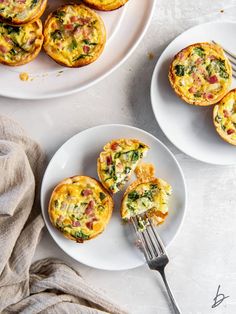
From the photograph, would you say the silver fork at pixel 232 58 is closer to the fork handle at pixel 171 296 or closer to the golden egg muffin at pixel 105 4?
the golden egg muffin at pixel 105 4

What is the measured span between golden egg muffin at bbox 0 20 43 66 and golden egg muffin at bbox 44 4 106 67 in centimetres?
6

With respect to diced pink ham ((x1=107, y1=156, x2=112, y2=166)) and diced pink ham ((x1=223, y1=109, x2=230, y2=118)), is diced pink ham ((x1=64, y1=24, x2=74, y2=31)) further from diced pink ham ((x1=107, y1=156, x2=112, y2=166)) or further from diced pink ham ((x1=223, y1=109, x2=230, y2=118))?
diced pink ham ((x1=223, y1=109, x2=230, y2=118))

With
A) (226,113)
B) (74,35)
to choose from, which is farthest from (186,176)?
(74,35)

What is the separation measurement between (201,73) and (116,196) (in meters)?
0.85

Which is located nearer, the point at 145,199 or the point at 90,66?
the point at 145,199

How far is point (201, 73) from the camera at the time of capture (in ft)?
11.3

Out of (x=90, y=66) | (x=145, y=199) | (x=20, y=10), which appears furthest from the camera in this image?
(x=90, y=66)

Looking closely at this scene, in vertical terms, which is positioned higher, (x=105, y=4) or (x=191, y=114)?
(x=105, y=4)

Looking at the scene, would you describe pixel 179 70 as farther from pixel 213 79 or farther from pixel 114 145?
pixel 114 145

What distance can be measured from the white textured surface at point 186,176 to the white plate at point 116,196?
0.12 meters

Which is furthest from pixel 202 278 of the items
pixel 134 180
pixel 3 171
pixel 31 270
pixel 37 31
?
pixel 37 31

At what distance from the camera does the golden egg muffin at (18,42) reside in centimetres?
336

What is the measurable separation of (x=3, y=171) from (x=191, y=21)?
1.39 metres

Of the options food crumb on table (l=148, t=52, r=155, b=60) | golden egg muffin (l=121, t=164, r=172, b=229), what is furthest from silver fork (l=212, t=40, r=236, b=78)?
golden egg muffin (l=121, t=164, r=172, b=229)
